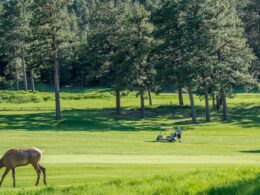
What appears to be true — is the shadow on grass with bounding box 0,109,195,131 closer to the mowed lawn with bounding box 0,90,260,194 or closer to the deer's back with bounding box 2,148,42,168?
the mowed lawn with bounding box 0,90,260,194

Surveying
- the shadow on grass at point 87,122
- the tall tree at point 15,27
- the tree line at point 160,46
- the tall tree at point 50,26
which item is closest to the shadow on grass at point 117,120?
the shadow on grass at point 87,122

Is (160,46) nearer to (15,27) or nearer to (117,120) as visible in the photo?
(117,120)

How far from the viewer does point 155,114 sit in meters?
76.7

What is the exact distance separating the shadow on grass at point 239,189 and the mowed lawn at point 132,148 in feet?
0.07

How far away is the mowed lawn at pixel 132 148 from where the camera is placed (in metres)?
13.4

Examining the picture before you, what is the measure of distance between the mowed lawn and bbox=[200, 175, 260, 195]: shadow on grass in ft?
0.07

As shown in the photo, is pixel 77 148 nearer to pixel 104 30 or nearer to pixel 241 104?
pixel 104 30

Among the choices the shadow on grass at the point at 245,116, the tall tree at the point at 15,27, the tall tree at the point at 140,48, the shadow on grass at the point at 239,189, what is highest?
the tall tree at the point at 15,27

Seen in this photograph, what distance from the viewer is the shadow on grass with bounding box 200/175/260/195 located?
1154 centimetres

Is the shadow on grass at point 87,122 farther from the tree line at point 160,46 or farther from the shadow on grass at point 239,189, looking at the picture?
the shadow on grass at point 239,189

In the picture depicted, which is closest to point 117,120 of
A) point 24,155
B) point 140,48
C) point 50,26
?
point 140,48

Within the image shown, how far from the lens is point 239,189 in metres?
11.8

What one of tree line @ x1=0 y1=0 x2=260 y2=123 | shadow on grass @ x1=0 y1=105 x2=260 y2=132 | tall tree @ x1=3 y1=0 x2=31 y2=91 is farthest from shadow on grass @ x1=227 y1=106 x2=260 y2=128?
tall tree @ x1=3 y1=0 x2=31 y2=91

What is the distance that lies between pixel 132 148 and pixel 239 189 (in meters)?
25.3
